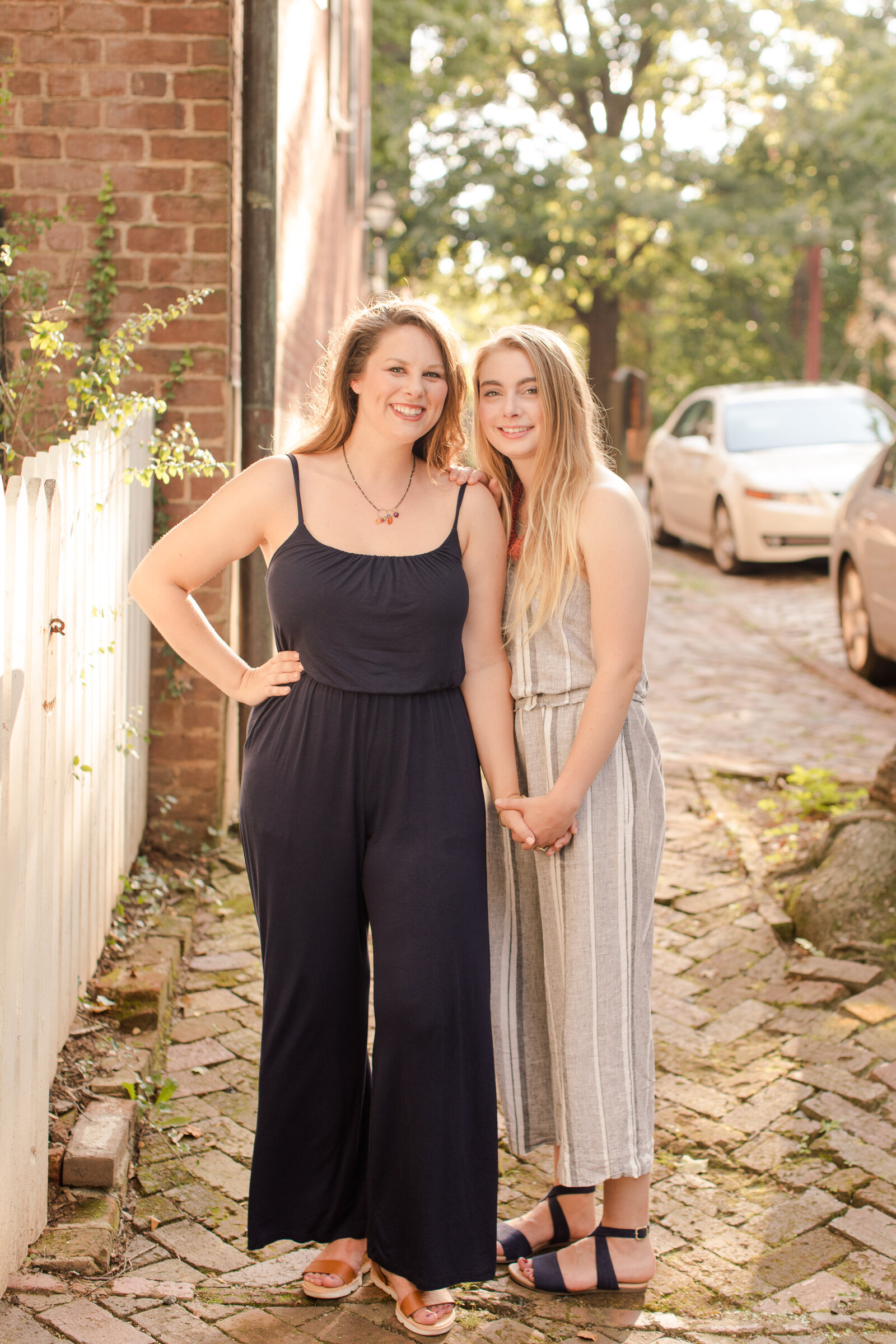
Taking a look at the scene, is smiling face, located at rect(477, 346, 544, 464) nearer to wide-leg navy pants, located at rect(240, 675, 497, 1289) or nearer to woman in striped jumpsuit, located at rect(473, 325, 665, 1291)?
woman in striped jumpsuit, located at rect(473, 325, 665, 1291)

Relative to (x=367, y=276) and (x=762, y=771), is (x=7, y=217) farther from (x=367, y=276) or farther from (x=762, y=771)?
(x=367, y=276)

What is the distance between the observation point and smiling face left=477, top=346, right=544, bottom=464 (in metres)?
2.65

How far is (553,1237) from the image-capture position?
288 cm

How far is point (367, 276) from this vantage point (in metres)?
17.4

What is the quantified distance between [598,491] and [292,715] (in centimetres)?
77

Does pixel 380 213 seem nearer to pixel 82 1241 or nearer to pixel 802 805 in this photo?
pixel 802 805

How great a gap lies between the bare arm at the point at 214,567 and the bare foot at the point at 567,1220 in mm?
1321

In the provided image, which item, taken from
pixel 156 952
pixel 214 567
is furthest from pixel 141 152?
pixel 156 952

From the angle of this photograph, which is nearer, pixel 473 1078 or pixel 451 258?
pixel 473 1078

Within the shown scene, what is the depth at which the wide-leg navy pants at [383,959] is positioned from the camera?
8.26ft

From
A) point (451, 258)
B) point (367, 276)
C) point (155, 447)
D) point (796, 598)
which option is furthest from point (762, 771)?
point (451, 258)

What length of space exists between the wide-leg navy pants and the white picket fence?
0.46 m

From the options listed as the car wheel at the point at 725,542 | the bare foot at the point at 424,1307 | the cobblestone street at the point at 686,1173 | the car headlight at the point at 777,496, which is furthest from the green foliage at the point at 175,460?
the car wheel at the point at 725,542

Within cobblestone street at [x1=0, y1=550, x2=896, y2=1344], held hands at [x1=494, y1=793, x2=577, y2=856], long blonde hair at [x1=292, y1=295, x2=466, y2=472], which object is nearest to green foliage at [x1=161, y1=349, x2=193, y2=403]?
cobblestone street at [x1=0, y1=550, x2=896, y2=1344]
